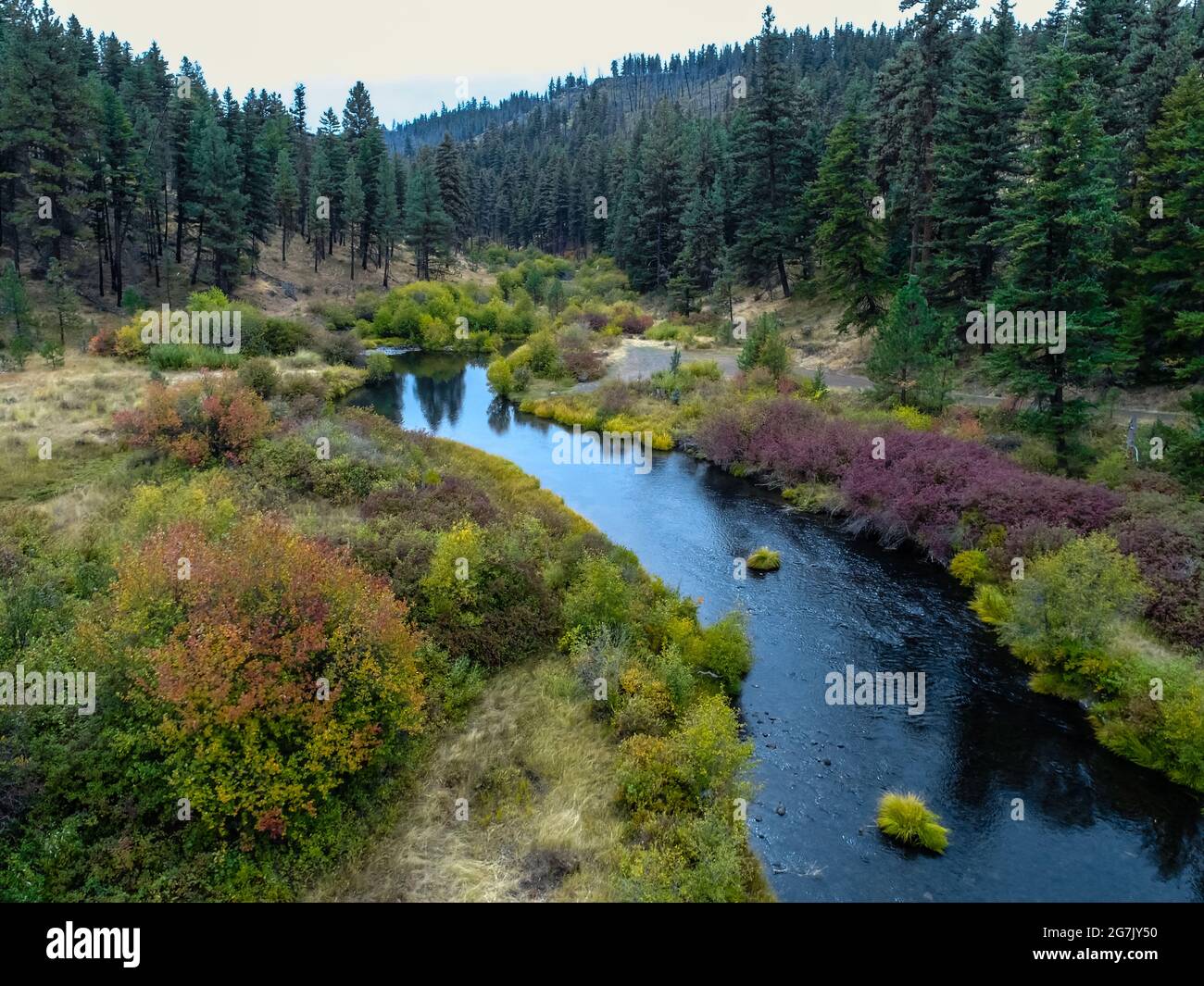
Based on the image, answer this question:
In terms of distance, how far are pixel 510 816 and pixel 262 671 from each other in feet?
18.6

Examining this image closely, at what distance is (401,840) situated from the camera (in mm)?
14258

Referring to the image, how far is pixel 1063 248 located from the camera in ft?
94.8

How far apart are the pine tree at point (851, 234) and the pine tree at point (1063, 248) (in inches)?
670

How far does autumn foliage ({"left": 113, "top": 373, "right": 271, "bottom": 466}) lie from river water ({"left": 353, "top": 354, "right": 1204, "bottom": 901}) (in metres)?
14.7

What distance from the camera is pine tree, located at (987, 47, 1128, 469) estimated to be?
2781 centimetres

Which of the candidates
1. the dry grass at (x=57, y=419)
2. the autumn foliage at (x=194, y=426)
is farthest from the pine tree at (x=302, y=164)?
the autumn foliage at (x=194, y=426)

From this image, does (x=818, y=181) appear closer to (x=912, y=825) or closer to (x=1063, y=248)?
(x=1063, y=248)

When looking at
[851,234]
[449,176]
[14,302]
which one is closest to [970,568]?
[851,234]

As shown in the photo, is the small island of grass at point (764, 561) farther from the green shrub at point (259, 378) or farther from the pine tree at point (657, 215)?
the pine tree at point (657, 215)

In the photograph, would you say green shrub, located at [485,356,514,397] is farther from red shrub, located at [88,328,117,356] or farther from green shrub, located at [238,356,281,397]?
red shrub, located at [88,328,117,356]

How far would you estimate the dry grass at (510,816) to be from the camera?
43.4 ft

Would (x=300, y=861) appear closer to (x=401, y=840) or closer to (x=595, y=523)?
(x=401, y=840)
